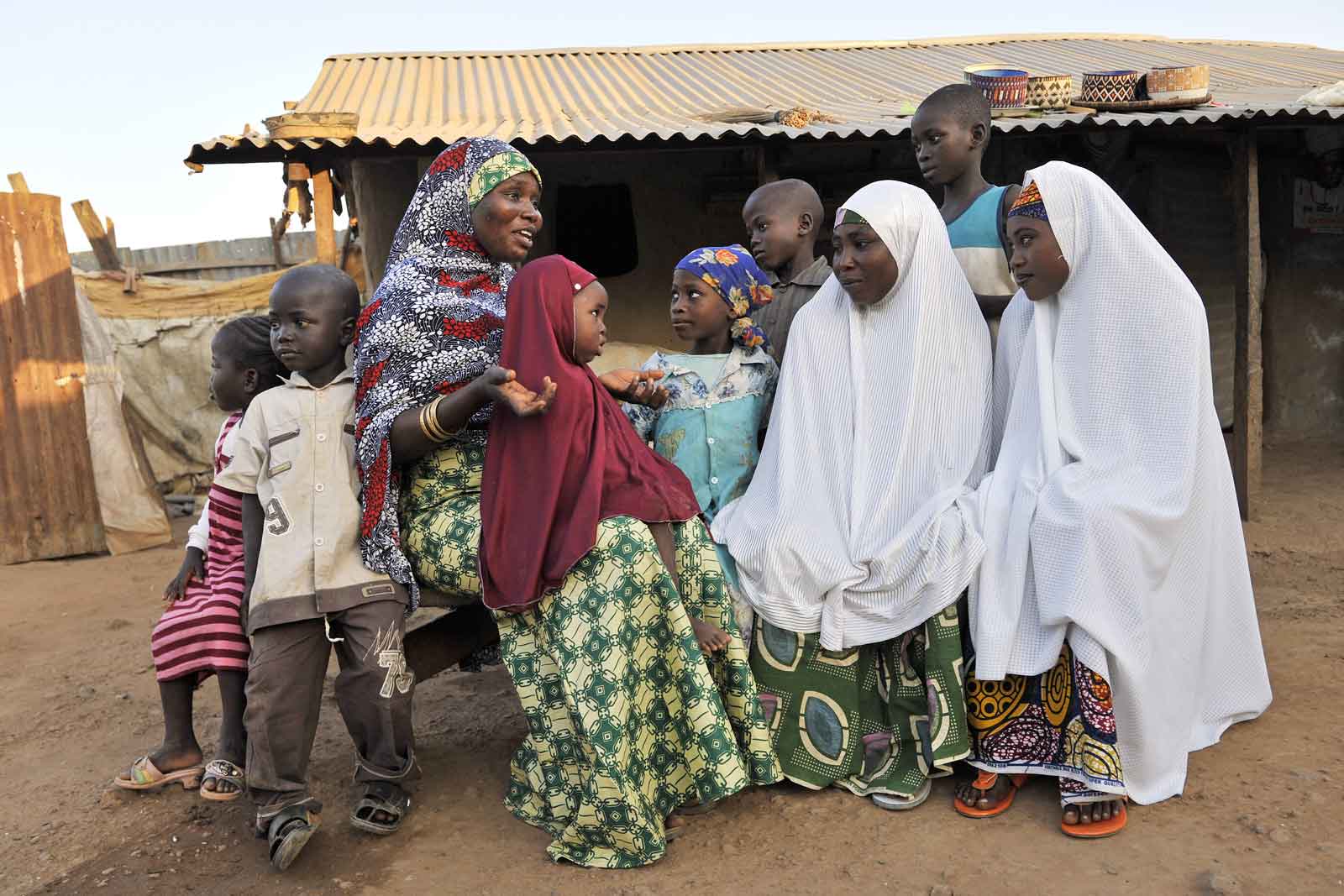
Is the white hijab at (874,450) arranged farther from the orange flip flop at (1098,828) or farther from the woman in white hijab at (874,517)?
the orange flip flop at (1098,828)

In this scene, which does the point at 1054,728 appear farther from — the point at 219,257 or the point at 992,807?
the point at 219,257

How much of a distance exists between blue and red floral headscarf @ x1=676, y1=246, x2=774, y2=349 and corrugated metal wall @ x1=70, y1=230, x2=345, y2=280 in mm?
8767

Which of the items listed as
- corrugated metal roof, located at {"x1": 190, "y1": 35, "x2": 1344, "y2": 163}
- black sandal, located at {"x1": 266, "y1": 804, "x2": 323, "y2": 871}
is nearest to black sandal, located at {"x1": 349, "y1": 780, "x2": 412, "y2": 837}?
black sandal, located at {"x1": 266, "y1": 804, "x2": 323, "y2": 871}

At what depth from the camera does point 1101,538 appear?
2.96m

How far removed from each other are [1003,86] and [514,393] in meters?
4.82

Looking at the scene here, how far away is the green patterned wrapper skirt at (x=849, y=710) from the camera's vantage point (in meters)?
3.21

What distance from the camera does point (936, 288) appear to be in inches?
134

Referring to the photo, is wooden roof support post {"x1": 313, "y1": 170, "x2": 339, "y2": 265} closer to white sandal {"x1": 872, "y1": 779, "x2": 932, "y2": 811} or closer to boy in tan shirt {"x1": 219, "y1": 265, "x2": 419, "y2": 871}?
boy in tan shirt {"x1": 219, "y1": 265, "x2": 419, "y2": 871}

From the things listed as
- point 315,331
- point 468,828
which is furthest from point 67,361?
point 468,828

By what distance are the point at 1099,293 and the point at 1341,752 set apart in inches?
59.3

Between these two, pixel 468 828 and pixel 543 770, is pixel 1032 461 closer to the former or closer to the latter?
pixel 543 770

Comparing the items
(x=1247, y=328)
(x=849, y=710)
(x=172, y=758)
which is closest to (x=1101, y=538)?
(x=849, y=710)

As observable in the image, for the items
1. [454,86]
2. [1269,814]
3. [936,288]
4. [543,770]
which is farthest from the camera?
[454,86]

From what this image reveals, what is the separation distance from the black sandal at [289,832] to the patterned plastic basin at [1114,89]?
620 cm
